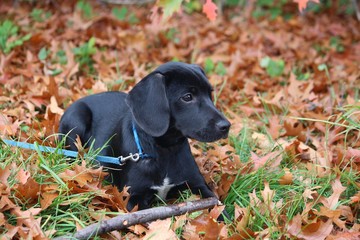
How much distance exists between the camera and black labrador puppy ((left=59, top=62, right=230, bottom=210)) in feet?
10.9

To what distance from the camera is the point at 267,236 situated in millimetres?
2990

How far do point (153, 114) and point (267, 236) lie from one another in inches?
40.6

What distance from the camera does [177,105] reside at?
133 inches

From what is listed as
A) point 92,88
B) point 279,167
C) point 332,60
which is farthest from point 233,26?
point 279,167

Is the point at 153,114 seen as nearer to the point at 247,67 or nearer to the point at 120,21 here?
the point at 247,67

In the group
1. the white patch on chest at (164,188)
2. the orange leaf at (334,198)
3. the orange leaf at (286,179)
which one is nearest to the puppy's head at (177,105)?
the white patch on chest at (164,188)

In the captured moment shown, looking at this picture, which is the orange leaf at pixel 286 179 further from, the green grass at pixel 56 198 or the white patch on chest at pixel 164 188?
the green grass at pixel 56 198

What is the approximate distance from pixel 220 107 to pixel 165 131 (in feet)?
6.58

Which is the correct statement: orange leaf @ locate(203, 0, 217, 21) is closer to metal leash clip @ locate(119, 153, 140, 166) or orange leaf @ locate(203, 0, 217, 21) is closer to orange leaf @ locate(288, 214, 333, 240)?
metal leash clip @ locate(119, 153, 140, 166)

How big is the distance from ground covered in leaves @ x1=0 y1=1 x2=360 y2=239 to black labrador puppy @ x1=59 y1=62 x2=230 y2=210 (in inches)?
6.7

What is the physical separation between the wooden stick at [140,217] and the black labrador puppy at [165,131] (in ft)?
0.62

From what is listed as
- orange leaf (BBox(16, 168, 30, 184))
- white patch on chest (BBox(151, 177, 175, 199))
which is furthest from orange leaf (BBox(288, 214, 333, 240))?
orange leaf (BBox(16, 168, 30, 184))

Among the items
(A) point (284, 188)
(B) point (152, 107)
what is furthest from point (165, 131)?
(A) point (284, 188)

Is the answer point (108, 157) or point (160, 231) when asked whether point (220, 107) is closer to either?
point (108, 157)
